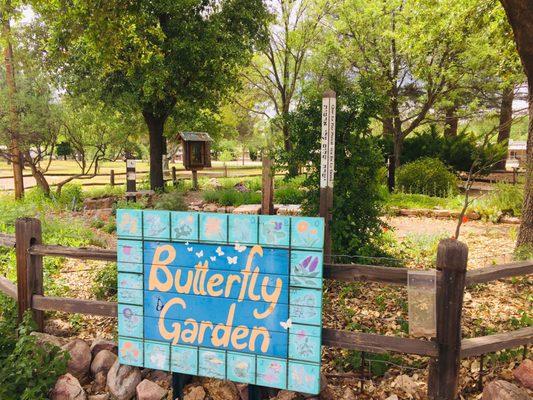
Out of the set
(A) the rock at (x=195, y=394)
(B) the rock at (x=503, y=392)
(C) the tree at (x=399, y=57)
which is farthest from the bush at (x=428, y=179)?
(A) the rock at (x=195, y=394)

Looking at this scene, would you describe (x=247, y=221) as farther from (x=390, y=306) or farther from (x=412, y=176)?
(x=412, y=176)

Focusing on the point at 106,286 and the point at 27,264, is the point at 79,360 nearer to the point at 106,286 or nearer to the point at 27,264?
the point at 27,264

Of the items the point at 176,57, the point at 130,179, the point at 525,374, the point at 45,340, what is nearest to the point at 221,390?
the point at 45,340

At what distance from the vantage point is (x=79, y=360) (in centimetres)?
377

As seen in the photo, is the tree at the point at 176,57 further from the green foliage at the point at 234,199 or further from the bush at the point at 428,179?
the bush at the point at 428,179

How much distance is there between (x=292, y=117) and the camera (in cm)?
612

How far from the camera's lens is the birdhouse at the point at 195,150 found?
19672mm

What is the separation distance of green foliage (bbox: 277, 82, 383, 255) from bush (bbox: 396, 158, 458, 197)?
9599 mm

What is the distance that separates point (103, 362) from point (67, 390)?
0.37m

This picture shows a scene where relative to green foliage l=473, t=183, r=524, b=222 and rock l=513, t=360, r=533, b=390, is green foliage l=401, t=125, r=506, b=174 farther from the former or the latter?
rock l=513, t=360, r=533, b=390

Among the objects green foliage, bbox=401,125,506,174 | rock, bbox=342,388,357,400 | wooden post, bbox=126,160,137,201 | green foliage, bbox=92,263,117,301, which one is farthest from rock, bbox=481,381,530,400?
green foliage, bbox=401,125,506,174

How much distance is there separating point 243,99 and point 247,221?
3080 centimetres

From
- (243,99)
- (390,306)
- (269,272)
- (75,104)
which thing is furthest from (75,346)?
(243,99)

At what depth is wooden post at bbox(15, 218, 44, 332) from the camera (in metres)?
3.94
